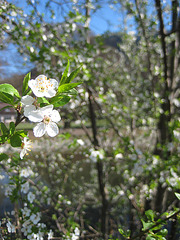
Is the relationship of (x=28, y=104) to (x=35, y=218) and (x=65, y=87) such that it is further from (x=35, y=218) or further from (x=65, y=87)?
(x=35, y=218)

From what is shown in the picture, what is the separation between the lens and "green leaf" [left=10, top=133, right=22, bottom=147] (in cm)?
68

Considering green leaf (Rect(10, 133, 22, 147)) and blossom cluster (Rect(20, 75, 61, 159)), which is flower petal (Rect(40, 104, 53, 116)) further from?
green leaf (Rect(10, 133, 22, 147))

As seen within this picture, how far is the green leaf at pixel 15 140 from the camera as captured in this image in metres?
0.68

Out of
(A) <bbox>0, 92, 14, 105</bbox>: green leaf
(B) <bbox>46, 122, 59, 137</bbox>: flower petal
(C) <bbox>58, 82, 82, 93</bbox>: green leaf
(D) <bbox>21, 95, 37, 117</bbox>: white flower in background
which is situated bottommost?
(B) <bbox>46, 122, 59, 137</bbox>: flower petal

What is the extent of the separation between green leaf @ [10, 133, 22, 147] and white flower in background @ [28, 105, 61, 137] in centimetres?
6

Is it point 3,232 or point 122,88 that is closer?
point 3,232

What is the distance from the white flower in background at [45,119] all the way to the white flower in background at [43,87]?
47 mm

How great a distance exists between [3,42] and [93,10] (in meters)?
1.40

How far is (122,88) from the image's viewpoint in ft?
12.5

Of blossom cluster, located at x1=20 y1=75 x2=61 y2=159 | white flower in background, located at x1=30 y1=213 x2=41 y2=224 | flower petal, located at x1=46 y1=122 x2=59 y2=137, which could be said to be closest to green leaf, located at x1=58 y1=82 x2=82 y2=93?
blossom cluster, located at x1=20 y1=75 x2=61 y2=159

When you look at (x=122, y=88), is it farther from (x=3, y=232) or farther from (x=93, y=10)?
(x=3, y=232)

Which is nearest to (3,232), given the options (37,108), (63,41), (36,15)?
(37,108)

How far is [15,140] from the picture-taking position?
0.69 m

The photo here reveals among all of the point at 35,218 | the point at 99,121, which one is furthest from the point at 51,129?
the point at 99,121
